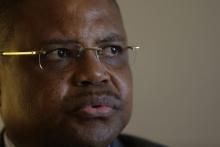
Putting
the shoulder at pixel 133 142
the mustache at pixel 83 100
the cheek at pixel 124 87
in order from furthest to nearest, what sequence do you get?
1. the shoulder at pixel 133 142
2. the cheek at pixel 124 87
3. the mustache at pixel 83 100

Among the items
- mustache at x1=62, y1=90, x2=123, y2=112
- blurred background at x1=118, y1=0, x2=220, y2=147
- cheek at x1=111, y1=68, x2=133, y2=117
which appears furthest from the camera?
blurred background at x1=118, y1=0, x2=220, y2=147

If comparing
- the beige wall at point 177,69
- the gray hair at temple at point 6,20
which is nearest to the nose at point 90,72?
the gray hair at temple at point 6,20

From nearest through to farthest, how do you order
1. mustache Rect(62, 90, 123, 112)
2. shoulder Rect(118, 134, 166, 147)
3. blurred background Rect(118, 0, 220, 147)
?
mustache Rect(62, 90, 123, 112) < shoulder Rect(118, 134, 166, 147) < blurred background Rect(118, 0, 220, 147)

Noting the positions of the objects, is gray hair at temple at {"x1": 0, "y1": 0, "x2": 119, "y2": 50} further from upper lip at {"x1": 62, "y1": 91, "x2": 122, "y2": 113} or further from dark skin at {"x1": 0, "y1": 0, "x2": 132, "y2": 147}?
upper lip at {"x1": 62, "y1": 91, "x2": 122, "y2": 113}

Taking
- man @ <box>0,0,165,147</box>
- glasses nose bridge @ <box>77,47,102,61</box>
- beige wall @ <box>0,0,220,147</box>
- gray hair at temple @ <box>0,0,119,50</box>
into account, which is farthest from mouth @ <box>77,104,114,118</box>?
beige wall @ <box>0,0,220,147</box>

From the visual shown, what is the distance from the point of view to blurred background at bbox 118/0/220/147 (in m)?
2.01

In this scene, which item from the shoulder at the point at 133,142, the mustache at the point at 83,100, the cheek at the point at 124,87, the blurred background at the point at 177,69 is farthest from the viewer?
→ the blurred background at the point at 177,69

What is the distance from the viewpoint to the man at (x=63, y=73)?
1.21 m

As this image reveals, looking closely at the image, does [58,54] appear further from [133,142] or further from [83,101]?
[133,142]

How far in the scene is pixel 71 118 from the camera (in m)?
1.21

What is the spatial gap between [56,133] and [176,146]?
96cm

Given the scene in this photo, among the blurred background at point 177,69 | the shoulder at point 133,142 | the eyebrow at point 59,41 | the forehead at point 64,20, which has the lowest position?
the shoulder at point 133,142

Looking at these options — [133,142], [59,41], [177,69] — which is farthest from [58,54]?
[177,69]

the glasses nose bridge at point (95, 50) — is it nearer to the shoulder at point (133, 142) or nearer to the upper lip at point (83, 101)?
the upper lip at point (83, 101)
